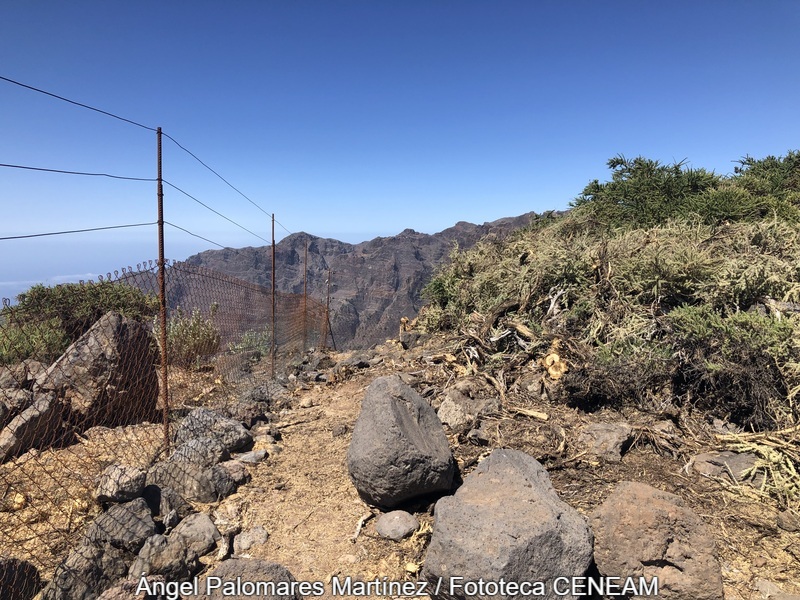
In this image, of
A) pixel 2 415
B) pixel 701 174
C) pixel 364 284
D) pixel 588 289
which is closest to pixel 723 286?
pixel 588 289

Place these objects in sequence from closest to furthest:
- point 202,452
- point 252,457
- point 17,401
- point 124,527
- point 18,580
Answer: point 18,580, point 124,527, point 202,452, point 17,401, point 252,457

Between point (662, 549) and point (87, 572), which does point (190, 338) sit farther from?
point (662, 549)

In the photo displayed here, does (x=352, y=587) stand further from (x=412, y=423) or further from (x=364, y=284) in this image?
(x=364, y=284)

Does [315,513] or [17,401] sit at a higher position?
[17,401]

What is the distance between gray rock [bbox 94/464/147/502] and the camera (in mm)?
3627

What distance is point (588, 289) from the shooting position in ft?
21.4

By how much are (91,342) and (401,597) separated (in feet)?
12.9

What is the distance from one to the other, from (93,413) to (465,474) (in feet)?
12.4

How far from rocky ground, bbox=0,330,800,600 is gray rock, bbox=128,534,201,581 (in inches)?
7.0

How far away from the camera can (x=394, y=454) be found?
3.58 meters

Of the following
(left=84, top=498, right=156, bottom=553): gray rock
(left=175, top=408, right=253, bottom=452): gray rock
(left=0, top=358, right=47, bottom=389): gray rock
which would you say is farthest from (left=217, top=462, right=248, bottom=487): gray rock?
(left=0, top=358, right=47, bottom=389): gray rock

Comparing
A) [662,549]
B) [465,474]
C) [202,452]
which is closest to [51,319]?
[202,452]

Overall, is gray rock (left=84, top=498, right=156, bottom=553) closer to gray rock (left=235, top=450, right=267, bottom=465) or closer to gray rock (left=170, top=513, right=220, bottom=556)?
gray rock (left=170, top=513, right=220, bottom=556)

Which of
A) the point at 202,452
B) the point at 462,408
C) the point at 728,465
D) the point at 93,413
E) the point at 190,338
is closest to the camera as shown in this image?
the point at 728,465
